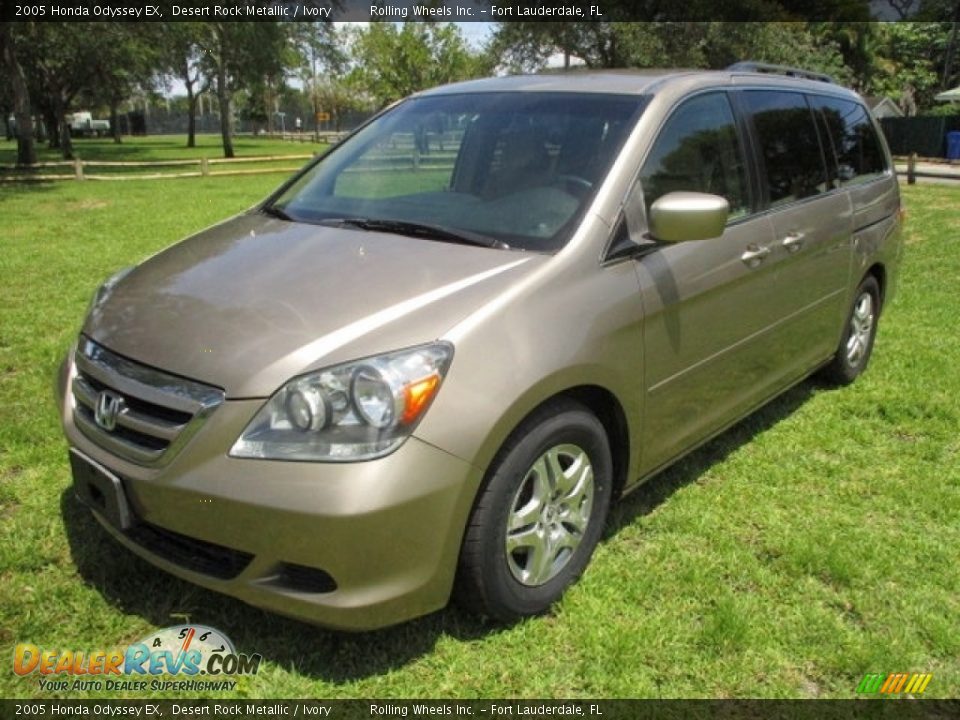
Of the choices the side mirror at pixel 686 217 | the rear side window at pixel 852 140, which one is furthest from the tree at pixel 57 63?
the side mirror at pixel 686 217

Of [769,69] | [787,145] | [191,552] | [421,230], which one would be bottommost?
[191,552]

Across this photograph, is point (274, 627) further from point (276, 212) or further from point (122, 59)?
point (122, 59)

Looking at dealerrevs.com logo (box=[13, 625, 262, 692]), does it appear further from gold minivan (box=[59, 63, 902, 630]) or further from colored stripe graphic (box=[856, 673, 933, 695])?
colored stripe graphic (box=[856, 673, 933, 695])

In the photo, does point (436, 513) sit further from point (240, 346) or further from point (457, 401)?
point (240, 346)

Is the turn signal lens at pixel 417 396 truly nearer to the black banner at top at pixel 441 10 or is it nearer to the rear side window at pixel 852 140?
the rear side window at pixel 852 140

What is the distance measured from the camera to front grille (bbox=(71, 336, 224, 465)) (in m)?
2.31

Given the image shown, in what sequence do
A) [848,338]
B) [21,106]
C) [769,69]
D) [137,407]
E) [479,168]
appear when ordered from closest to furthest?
[137,407], [479,168], [769,69], [848,338], [21,106]

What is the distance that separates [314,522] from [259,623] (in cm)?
75

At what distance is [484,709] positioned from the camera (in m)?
2.38

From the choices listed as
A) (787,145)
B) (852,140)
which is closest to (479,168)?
(787,145)

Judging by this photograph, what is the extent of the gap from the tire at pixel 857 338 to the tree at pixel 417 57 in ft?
146

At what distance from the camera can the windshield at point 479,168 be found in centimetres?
298

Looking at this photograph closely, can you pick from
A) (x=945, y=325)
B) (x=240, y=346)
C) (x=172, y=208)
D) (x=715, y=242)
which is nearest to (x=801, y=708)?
(x=715, y=242)

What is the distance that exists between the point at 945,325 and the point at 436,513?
5689mm
